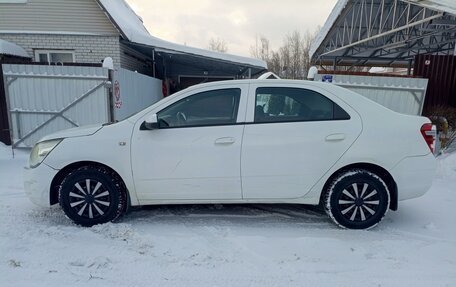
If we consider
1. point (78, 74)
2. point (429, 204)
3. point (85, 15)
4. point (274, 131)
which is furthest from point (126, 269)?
point (85, 15)

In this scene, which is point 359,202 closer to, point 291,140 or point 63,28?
point 291,140

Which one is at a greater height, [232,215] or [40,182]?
[40,182]

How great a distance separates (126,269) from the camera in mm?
2701

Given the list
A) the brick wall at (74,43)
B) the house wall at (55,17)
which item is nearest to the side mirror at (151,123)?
the brick wall at (74,43)

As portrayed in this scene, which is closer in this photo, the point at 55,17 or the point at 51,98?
the point at 51,98

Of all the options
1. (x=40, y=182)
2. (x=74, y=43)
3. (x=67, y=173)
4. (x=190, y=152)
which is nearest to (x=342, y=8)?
(x=74, y=43)

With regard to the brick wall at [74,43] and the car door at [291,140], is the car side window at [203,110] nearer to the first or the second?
the car door at [291,140]

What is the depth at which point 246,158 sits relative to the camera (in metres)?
3.37

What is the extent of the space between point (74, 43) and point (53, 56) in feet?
3.49

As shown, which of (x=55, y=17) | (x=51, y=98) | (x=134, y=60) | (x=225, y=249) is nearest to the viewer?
(x=225, y=249)

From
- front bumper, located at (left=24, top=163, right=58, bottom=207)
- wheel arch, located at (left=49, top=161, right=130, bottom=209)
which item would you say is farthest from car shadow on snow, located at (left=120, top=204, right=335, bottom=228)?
front bumper, located at (left=24, top=163, right=58, bottom=207)

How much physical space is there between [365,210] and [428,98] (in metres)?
6.40

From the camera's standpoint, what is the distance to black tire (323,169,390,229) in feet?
11.2

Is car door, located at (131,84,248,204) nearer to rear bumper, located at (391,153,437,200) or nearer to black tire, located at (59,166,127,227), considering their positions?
black tire, located at (59,166,127,227)
